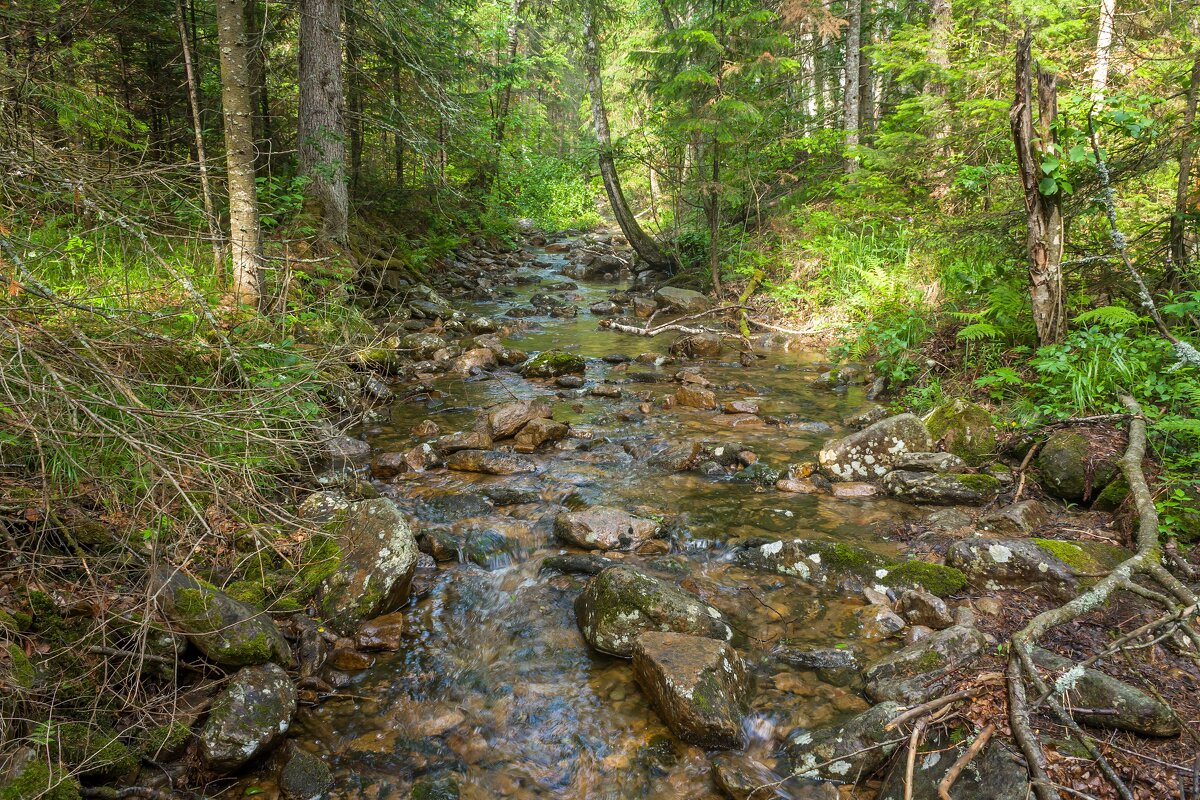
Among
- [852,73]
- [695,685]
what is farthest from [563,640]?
[852,73]

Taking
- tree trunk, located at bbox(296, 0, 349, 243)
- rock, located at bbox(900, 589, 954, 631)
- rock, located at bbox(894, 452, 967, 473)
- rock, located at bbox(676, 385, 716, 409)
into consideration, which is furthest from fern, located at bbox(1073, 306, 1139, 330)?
tree trunk, located at bbox(296, 0, 349, 243)

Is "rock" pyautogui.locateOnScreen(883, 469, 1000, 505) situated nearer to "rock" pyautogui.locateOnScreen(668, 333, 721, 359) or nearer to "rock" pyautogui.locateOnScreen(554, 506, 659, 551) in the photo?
"rock" pyautogui.locateOnScreen(554, 506, 659, 551)

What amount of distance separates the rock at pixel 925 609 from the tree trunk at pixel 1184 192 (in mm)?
4074

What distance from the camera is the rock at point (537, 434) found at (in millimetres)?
7449

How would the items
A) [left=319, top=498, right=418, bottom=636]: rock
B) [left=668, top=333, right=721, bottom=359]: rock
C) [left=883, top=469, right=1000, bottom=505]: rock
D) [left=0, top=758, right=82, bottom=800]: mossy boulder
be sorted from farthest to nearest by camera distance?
[left=668, top=333, right=721, bottom=359]: rock
[left=883, top=469, right=1000, bottom=505]: rock
[left=319, top=498, right=418, bottom=636]: rock
[left=0, top=758, right=82, bottom=800]: mossy boulder

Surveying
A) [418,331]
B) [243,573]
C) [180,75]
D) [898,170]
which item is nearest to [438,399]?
[418,331]

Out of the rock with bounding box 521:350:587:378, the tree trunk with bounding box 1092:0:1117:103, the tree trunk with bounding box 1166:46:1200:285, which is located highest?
the tree trunk with bounding box 1092:0:1117:103

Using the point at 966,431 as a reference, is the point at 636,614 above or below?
below

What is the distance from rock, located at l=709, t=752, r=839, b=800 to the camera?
312 cm

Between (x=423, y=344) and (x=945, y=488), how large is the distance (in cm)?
836

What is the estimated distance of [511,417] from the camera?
25.5 ft

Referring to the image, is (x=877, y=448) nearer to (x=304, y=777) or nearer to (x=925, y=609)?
(x=925, y=609)

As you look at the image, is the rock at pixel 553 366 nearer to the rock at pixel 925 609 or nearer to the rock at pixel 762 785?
the rock at pixel 925 609

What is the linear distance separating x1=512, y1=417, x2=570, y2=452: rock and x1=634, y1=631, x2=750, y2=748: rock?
3798mm
